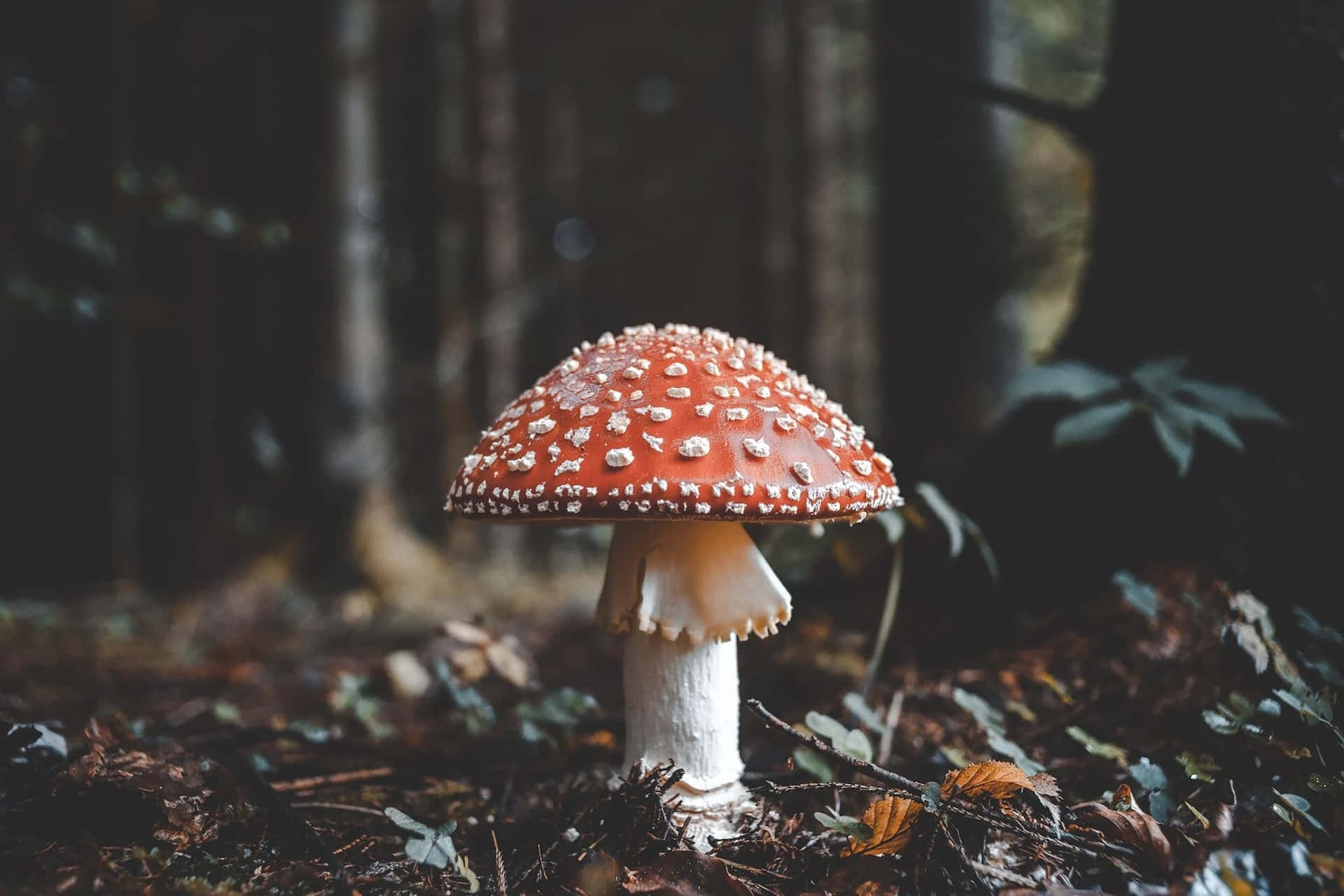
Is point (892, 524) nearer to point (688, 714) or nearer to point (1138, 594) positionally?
point (1138, 594)

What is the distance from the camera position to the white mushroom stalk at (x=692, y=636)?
7.64 feet

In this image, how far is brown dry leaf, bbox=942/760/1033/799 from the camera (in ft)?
6.33

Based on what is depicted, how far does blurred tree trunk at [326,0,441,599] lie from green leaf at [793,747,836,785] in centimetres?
483

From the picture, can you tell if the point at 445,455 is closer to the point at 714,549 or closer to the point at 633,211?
the point at 714,549

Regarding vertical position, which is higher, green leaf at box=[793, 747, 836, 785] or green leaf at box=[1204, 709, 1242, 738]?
green leaf at box=[1204, 709, 1242, 738]

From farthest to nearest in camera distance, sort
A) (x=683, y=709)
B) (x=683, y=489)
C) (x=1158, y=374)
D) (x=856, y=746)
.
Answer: (x=1158, y=374)
(x=683, y=709)
(x=856, y=746)
(x=683, y=489)

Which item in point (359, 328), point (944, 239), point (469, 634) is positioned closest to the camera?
point (469, 634)

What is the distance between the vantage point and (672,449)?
1.98 meters

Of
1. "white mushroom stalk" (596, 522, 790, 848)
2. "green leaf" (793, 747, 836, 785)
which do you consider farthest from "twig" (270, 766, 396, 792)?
"green leaf" (793, 747, 836, 785)

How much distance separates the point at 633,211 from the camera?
1823 centimetres

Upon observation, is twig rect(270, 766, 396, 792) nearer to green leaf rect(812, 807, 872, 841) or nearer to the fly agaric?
the fly agaric

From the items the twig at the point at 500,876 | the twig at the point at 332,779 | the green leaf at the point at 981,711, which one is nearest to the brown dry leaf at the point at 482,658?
the twig at the point at 332,779

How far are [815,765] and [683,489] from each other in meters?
0.98

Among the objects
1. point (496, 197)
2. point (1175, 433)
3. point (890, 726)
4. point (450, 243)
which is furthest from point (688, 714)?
point (450, 243)
